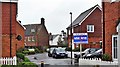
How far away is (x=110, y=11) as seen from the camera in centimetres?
2144

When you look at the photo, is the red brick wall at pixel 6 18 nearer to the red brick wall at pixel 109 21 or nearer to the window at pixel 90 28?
the red brick wall at pixel 109 21

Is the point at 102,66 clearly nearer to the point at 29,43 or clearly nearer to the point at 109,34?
the point at 109,34

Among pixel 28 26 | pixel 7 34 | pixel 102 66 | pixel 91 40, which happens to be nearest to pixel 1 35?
pixel 7 34

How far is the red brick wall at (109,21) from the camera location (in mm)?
20500

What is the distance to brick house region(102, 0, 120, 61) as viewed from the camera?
66.3 ft

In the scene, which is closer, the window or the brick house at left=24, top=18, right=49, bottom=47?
the window

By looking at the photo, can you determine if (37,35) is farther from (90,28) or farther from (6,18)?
(6,18)

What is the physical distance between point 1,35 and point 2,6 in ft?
6.86

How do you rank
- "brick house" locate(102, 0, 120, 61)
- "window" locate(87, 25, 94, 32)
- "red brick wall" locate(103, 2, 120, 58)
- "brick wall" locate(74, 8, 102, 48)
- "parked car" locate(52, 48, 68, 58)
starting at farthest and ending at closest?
"window" locate(87, 25, 94, 32) < "brick wall" locate(74, 8, 102, 48) < "parked car" locate(52, 48, 68, 58) < "red brick wall" locate(103, 2, 120, 58) < "brick house" locate(102, 0, 120, 61)

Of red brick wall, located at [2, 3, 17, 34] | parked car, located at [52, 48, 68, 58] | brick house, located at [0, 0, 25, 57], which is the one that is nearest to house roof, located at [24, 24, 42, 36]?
parked car, located at [52, 48, 68, 58]

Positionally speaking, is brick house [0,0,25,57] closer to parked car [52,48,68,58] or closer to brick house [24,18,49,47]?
parked car [52,48,68,58]

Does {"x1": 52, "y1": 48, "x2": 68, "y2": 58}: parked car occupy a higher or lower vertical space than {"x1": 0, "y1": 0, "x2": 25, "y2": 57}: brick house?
lower

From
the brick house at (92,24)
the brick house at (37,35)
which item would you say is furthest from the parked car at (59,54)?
the brick house at (37,35)

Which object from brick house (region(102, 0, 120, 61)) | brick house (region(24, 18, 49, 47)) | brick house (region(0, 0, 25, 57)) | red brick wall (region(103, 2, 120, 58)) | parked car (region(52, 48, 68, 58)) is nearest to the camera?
brick house (region(0, 0, 25, 57))
